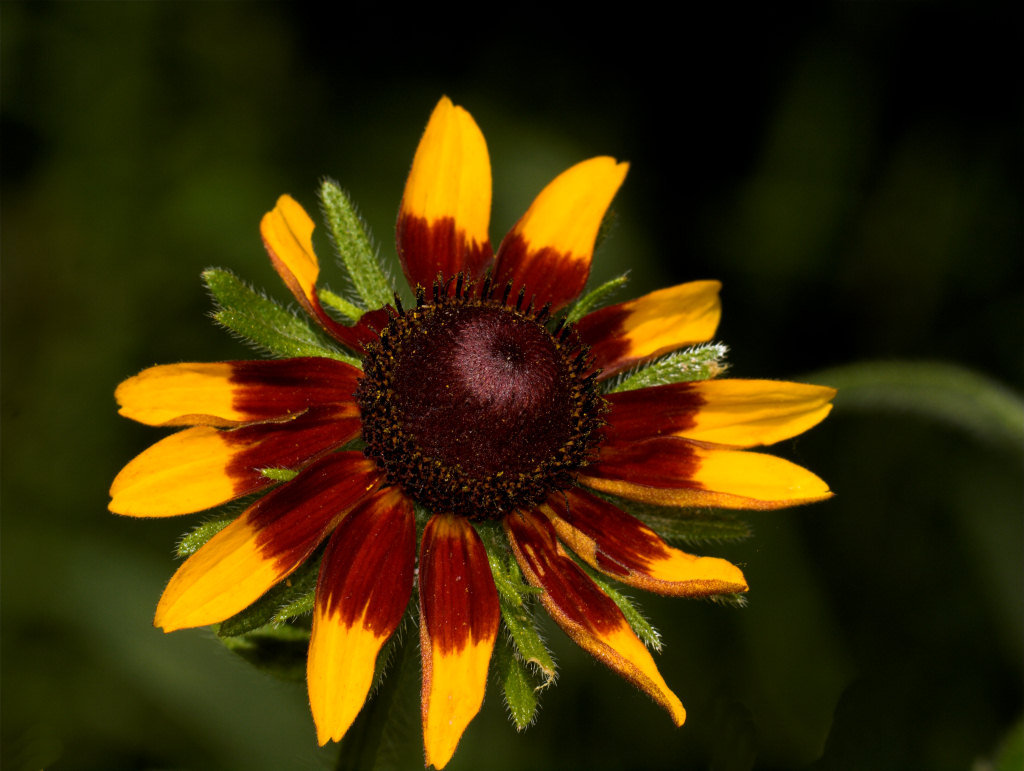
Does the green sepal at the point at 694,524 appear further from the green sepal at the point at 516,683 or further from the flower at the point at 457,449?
the green sepal at the point at 516,683

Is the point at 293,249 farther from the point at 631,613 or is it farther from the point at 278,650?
the point at 631,613

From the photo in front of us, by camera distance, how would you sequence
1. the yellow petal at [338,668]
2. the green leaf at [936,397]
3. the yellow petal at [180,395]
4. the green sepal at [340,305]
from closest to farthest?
the yellow petal at [338,668]
the yellow petal at [180,395]
the green sepal at [340,305]
the green leaf at [936,397]

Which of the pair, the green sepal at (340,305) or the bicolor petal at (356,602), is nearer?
the bicolor petal at (356,602)

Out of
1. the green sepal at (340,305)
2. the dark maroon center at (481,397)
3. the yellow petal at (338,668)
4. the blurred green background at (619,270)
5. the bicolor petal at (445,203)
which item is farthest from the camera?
the blurred green background at (619,270)

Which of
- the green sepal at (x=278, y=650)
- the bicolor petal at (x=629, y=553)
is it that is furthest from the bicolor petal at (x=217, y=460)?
the bicolor petal at (x=629, y=553)

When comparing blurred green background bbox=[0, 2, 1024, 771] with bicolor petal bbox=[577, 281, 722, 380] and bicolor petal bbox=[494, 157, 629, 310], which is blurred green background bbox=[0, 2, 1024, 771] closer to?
bicolor petal bbox=[577, 281, 722, 380]

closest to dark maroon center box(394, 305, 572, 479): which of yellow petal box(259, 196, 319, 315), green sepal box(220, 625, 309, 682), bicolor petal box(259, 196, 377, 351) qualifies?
bicolor petal box(259, 196, 377, 351)

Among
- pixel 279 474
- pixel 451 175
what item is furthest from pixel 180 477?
pixel 451 175

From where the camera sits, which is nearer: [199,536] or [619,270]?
[199,536]
